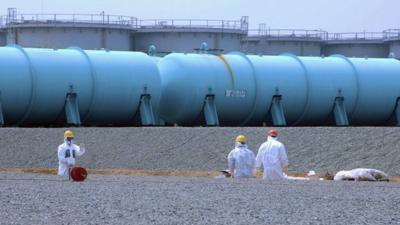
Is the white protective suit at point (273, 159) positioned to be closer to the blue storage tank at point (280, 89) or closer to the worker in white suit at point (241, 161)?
the worker in white suit at point (241, 161)

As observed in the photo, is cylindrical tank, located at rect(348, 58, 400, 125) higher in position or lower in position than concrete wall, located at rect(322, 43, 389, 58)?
lower

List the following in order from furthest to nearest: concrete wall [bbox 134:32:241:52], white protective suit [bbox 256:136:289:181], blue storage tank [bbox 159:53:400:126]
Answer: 1. concrete wall [bbox 134:32:241:52]
2. blue storage tank [bbox 159:53:400:126]
3. white protective suit [bbox 256:136:289:181]

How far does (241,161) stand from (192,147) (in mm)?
5324

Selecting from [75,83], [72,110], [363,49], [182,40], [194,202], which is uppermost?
[182,40]

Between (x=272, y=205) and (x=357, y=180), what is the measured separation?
6256 millimetres

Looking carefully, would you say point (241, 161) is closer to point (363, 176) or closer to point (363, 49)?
point (363, 176)

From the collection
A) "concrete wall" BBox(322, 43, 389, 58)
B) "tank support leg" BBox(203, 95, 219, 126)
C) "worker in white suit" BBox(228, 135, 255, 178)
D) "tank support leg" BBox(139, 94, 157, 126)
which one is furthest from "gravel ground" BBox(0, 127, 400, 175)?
"concrete wall" BBox(322, 43, 389, 58)

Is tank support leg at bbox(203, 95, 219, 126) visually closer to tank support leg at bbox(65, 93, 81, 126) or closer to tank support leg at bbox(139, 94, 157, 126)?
tank support leg at bbox(139, 94, 157, 126)

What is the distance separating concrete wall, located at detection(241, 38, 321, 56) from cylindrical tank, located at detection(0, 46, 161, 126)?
20785mm

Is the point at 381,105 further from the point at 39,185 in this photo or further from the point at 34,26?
the point at 39,185

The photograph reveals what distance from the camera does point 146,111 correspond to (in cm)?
2991

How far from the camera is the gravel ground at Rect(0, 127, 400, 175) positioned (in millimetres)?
22281

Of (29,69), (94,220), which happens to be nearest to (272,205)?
(94,220)

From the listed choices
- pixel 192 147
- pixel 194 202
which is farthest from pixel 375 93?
pixel 194 202
